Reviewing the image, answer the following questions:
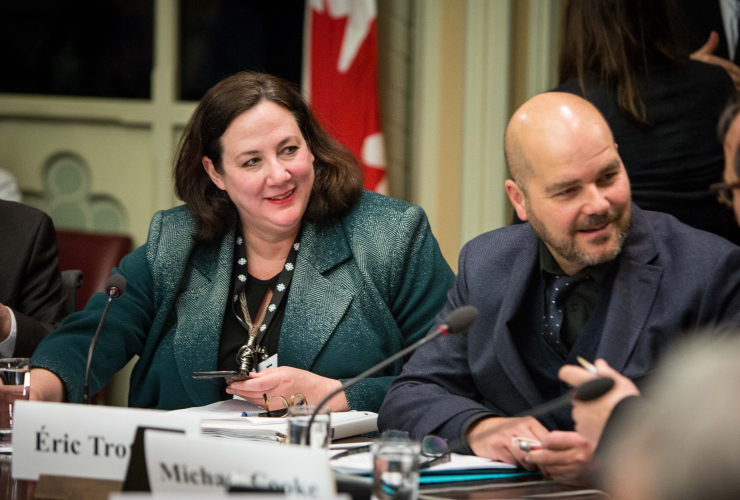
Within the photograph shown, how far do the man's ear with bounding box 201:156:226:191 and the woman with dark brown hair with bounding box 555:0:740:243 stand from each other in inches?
40.7

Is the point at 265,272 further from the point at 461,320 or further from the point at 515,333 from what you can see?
the point at 461,320

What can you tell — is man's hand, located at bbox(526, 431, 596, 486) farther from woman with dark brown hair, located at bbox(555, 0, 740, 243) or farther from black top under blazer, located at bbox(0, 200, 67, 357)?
black top under blazer, located at bbox(0, 200, 67, 357)

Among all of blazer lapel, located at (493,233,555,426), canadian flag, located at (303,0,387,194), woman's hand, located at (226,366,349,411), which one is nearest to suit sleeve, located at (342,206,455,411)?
woman's hand, located at (226,366,349,411)

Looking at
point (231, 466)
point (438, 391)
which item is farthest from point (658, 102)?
point (231, 466)

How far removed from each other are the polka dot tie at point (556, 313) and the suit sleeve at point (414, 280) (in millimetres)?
489

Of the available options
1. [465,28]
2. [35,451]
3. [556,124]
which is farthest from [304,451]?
[465,28]

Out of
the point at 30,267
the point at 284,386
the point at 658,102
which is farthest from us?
the point at 30,267

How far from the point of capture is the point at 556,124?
1592mm

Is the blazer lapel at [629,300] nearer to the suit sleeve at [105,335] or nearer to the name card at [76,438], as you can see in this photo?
the name card at [76,438]

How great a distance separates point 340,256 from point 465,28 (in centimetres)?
164

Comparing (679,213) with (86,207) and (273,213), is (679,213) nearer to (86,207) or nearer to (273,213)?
(273,213)

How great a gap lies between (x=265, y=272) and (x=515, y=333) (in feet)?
2.79

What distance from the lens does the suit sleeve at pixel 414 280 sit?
7.00 feet

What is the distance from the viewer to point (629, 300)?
1.53 metres
